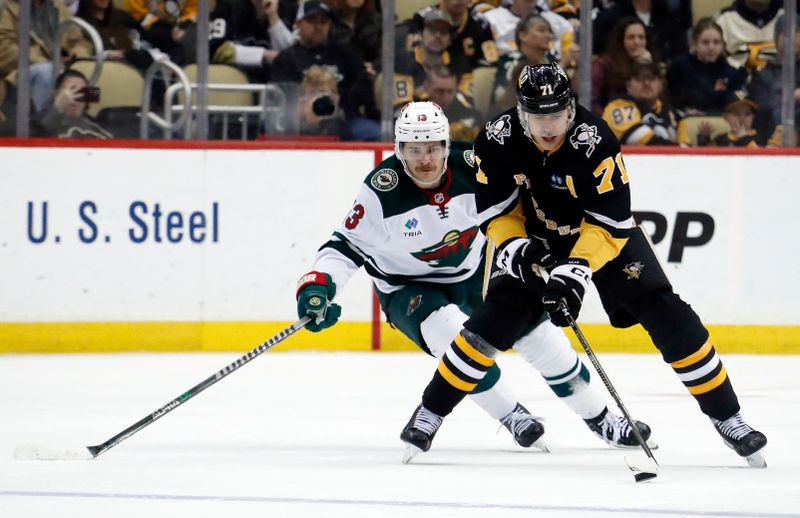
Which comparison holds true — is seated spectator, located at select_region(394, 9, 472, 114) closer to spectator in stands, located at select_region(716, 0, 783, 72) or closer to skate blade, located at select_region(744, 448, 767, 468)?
spectator in stands, located at select_region(716, 0, 783, 72)

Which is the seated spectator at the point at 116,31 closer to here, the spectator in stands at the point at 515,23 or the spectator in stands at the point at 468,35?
the spectator in stands at the point at 468,35

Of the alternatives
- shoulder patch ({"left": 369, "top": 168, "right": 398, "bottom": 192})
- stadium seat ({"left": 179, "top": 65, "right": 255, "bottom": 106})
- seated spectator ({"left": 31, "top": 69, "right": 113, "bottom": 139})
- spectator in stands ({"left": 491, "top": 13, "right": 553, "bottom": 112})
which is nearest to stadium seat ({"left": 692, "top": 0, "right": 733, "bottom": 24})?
spectator in stands ({"left": 491, "top": 13, "right": 553, "bottom": 112})

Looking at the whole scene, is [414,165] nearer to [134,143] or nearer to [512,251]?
[512,251]

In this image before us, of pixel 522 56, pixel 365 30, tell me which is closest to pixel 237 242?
pixel 365 30

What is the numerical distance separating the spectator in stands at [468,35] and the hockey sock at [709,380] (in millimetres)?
3277

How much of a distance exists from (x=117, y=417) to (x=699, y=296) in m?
3.15

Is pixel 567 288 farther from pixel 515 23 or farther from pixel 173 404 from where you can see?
pixel 515 23

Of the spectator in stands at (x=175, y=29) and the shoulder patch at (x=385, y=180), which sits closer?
the shoulder patch at (x=385, y=180)

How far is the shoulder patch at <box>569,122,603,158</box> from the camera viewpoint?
3840 millimetres

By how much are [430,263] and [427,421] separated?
2.00ft

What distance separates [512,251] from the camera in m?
3.95

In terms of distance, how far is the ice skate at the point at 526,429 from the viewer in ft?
14.0

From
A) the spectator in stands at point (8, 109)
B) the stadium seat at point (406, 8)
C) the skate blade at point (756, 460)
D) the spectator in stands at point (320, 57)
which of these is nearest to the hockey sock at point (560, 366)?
the skate blade at point (756, 460)

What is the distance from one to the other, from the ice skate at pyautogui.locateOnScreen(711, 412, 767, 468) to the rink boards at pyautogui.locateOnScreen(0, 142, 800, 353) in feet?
10.2
